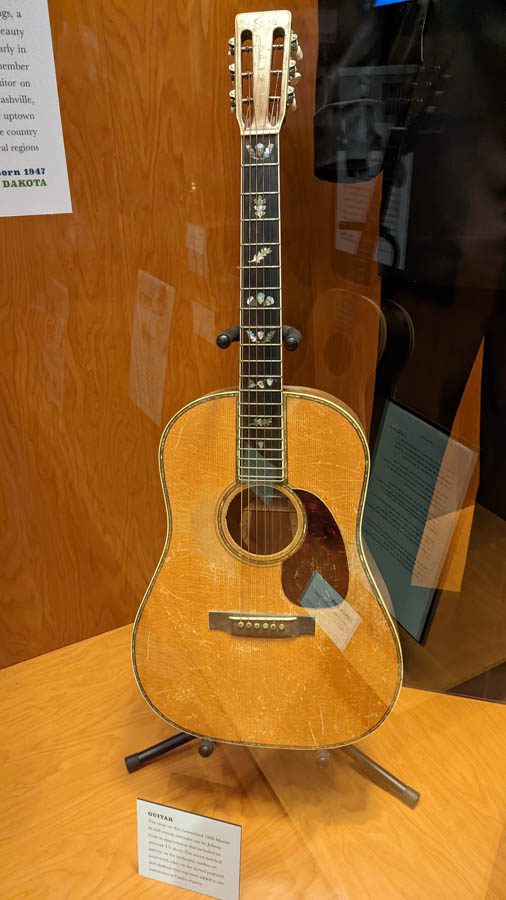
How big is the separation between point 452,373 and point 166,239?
0.51 metres

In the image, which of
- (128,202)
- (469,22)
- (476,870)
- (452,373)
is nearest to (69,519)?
(128,202)

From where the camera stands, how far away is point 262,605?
892 mm

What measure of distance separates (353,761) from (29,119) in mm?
1074

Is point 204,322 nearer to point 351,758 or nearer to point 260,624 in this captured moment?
point 260,624

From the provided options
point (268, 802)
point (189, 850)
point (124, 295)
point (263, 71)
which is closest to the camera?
point (263, 71)

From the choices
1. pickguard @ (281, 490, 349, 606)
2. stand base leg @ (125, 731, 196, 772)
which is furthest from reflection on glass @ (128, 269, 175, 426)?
stand base leg @ (125, 731, 196, 772)

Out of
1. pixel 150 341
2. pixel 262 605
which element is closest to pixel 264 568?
pixel 262 605

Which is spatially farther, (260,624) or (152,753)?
(152,753)

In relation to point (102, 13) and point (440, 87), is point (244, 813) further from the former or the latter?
point (102, 13)

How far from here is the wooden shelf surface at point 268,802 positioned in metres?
0.90

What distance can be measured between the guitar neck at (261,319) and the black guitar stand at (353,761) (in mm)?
419

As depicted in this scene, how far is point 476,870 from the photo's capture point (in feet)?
2.95

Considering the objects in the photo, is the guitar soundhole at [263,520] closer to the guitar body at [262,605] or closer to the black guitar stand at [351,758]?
the guitar body at [262,605]

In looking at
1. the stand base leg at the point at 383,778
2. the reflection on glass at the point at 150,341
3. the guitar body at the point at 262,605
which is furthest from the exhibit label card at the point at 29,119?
the stand base leg at the point at 383,778
